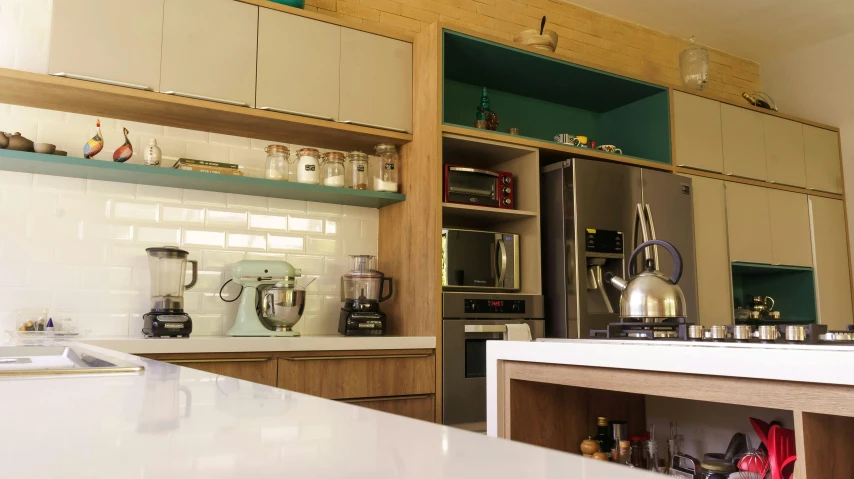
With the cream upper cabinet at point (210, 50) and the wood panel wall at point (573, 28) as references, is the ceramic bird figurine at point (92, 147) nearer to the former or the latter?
the cream upper cabinet at point (210, 50)

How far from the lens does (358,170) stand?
341 cm

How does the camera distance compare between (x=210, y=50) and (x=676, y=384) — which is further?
(x=210, y=50)

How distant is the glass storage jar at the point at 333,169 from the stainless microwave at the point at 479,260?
579 mm

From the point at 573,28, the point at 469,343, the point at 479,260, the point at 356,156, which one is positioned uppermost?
the point at 573,28

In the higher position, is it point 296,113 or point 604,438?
point 296,113

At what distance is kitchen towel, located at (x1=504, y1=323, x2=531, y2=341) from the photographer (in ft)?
10.8

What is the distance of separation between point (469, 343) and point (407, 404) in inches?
17.6

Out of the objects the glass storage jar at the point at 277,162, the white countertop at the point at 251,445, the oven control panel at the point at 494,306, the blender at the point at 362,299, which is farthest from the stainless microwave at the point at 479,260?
the white countertop at the point at 251,445

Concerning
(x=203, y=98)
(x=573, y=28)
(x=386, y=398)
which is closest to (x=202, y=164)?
(x=203, y=98)

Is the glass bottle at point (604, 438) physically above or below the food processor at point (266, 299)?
below

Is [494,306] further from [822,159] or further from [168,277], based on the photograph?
[822,159]

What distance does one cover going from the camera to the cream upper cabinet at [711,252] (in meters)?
4.07

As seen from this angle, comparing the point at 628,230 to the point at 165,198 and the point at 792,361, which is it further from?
the point at 792,361

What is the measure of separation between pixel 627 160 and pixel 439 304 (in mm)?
1535
